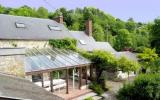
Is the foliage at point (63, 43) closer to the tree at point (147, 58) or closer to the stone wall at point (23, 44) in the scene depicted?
the stone wall at point (23, 44)

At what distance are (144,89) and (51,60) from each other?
6.67 meters

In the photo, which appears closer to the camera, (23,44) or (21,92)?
(21,92)

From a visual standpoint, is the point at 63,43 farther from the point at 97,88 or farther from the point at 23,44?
the point at 97,88

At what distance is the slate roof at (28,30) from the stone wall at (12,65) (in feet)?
46.6

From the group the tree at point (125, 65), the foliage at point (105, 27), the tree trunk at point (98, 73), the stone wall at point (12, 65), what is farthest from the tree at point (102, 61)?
the foliage at point (105, 27)

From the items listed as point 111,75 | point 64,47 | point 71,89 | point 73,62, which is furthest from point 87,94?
point 111,75

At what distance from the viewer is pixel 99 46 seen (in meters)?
35.1

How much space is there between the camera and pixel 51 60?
20.8 m

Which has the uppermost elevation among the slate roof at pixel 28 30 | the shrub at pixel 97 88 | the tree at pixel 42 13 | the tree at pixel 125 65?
the tree at pixel 42 13

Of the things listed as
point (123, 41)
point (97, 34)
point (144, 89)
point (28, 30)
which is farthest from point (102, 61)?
point (123, 41)

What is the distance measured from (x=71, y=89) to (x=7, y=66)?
493 inches

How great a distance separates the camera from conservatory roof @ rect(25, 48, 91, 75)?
18228 mm

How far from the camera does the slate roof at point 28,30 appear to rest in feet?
80.6

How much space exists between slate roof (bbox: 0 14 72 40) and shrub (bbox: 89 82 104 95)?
264 inches
